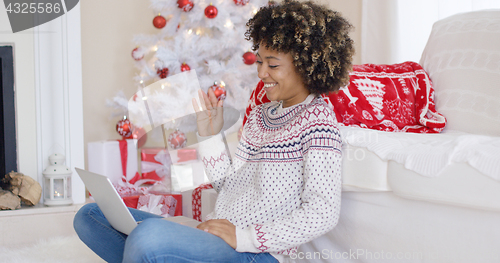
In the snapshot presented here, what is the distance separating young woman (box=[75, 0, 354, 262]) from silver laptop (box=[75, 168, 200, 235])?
52 mm

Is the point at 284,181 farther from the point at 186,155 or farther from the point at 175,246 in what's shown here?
the point at 186,155

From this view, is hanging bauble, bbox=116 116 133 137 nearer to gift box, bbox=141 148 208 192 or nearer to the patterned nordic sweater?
A: gift box, bbox=141 148 208 192

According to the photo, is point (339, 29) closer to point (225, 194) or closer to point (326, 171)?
point (326, 171)

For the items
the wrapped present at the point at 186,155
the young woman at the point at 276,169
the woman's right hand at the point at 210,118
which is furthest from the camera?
the wrapped present at the point at 186,155

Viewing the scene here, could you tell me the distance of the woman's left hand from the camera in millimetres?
780

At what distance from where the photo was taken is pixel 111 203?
0.83m

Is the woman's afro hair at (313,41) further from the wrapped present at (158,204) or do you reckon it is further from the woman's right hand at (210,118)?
the wrapped present at (158,204)

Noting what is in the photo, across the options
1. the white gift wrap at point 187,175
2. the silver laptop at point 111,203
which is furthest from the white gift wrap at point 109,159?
the silver laptop at point 111,203

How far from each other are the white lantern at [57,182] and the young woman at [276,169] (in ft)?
2.52

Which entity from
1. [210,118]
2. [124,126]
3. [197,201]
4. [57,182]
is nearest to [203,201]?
[197,201]

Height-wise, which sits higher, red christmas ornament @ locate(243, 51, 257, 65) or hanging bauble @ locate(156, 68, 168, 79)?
red christmas ornament @ locate(243, 51, 257, 65)

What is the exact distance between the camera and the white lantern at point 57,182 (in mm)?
1666

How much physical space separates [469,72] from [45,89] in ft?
5.18

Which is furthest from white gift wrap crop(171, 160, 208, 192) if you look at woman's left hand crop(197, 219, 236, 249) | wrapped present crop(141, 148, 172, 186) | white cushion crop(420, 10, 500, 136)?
white cushion crop(420, 10, 500, 136)
